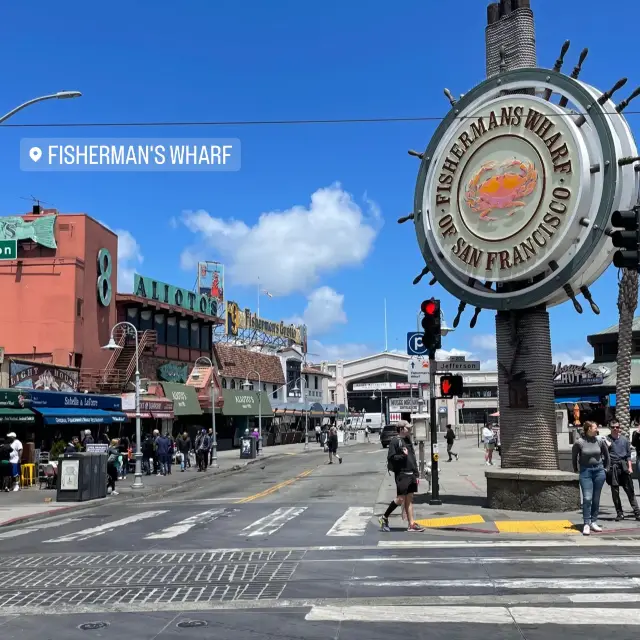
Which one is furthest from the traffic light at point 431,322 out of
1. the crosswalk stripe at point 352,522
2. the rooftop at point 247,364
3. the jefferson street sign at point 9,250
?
the rooftop at point 247,364

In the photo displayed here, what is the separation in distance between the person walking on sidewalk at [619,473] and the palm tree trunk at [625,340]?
64.6 ft

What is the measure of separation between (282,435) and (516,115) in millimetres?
57887

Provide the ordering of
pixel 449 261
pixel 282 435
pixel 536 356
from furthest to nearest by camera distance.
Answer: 1. pixel 282 435
2. pixel 449 261
3. pixel 536 356

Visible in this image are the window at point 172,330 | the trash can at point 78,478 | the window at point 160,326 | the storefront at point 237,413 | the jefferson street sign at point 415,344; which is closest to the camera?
the jefferson street sign at point 415,344

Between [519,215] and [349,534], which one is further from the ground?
[519,215]

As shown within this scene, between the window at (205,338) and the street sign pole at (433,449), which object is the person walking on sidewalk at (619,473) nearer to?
the street sign pole at (433,449)

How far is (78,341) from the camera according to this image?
36.7m

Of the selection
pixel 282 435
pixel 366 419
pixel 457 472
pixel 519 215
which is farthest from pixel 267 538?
pixel 366 419

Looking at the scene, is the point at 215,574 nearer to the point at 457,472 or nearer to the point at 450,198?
the point at 450,198

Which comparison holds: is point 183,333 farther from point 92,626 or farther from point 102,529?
point 92,626

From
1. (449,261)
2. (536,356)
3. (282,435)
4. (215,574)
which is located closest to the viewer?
(215,574)

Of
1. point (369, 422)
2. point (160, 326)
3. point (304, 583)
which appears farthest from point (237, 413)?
point (369, 422)

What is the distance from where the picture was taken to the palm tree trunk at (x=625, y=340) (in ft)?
108

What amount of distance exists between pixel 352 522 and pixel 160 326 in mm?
34698
